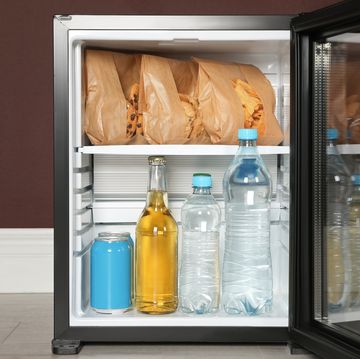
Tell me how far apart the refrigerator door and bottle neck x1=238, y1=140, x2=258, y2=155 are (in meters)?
0.11

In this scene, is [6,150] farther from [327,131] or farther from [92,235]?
[327,131]

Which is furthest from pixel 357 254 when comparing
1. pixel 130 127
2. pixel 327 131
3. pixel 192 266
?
pixel 130 127

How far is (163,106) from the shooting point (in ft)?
5.64

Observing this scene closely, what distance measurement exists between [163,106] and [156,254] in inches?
14.0

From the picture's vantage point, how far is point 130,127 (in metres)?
1.75

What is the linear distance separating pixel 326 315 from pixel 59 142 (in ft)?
2.35

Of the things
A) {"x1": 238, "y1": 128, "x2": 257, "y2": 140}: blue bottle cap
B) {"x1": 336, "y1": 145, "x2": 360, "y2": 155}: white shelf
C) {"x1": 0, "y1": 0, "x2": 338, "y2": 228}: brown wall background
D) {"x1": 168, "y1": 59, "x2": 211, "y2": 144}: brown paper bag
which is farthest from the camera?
{"x1": 0, "y1": 0, "x2": 338, "y2": 228}: brown wall background

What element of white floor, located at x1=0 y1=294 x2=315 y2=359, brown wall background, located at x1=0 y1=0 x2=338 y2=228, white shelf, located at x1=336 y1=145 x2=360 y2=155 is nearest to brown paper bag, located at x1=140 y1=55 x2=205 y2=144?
white shelf, located at x1=336 y1=145 x2=360 y2=155

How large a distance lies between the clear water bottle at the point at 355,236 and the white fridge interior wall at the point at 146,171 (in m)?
0.18

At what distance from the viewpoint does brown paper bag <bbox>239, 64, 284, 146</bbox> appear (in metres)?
1.78

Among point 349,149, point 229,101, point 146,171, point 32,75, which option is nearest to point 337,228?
point 349,149

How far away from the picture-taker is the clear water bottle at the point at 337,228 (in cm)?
159

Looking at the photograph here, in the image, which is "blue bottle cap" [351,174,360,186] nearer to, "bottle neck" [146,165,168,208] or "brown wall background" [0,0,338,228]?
"bottle neck" [146,165,168,208]

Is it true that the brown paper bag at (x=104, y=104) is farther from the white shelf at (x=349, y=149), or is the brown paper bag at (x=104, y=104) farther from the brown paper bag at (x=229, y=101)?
the white shelf at (x=349, y=149)
